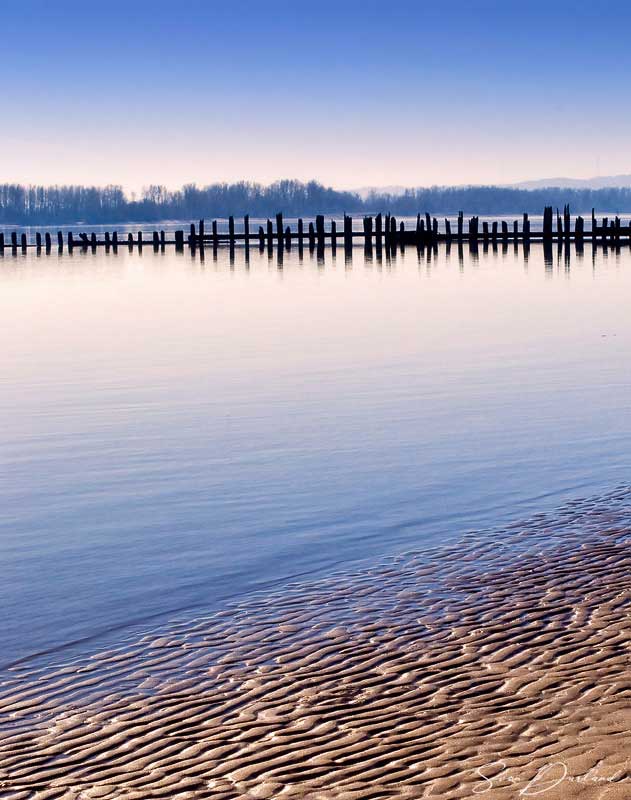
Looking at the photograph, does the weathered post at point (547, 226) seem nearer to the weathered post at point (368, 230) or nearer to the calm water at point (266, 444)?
the weathered post at point (368, 230)

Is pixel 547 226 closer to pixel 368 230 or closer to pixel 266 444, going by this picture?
pixel 368 230

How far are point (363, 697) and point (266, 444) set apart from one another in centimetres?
860

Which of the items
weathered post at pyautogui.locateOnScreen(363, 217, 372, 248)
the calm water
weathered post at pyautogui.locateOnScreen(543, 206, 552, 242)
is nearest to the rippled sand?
the calm water

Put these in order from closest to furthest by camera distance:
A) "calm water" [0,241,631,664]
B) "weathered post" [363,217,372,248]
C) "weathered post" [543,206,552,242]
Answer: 1. "calm water" [0,241,631,664]
2. "weathered post" [543,206,552,242]
3. "weathered post" [363,217,372,248]

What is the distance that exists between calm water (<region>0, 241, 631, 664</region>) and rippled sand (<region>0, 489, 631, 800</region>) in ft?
2.92

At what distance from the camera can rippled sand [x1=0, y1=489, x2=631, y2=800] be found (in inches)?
209

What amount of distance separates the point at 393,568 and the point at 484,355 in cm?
1615

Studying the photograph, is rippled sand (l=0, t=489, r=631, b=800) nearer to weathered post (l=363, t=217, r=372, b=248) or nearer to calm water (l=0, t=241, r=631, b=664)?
calm water (l=0, t=241, r=631, b=664)

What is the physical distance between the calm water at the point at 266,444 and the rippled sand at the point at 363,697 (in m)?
0.89

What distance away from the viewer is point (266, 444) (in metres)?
14.9

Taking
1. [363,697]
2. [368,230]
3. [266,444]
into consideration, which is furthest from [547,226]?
[363,697]

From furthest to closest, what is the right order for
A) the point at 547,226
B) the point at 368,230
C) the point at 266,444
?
the point at 368,230 < the point at 547,226 < the point at 266,444

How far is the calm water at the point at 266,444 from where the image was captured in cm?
970

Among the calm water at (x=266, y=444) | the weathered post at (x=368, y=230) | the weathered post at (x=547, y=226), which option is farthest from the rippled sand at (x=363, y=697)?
the weathered post at (x=368, y=230)
